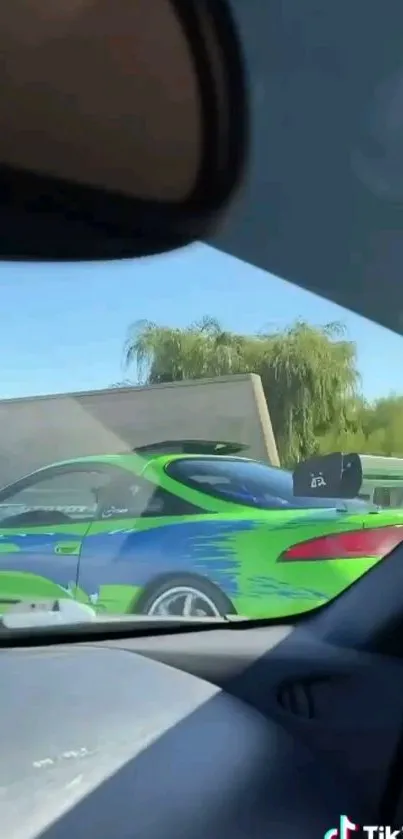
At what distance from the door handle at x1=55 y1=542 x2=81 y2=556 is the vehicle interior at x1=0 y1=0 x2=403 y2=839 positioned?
0.78m

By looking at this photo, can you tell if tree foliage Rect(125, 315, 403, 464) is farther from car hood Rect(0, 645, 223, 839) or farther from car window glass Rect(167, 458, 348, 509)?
car hood Rect(0, 645, 223, 839)

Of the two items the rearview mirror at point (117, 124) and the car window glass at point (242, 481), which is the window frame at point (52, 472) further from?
the rearview mirror at point (117, 124)

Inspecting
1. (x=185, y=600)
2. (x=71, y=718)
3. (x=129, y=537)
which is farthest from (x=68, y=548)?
(x=71, y=718)

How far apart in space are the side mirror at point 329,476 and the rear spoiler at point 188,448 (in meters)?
0.30

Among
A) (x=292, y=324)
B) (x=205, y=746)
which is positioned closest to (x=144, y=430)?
(x=292, y=324)

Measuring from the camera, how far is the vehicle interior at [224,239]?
205 cm

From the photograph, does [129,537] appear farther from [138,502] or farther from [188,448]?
[188,448]

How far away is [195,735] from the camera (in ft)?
8.72

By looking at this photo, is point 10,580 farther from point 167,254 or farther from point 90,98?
point 90,98

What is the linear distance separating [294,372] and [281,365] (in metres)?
0.05

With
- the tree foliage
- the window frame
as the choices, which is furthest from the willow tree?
the window frame

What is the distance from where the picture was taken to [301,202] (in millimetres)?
2227

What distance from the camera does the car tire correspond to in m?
3.40

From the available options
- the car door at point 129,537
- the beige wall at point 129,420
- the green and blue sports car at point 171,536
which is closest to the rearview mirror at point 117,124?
the beige wall at point 129,420
